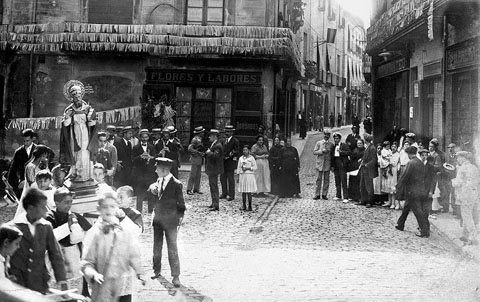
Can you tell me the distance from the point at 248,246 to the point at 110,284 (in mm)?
4154

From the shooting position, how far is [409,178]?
10.0 meters

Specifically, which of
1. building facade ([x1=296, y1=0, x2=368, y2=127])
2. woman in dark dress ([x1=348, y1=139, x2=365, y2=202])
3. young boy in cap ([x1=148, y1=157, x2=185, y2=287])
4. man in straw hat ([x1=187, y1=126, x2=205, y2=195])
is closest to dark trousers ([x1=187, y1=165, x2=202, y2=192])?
man in straw hat ([x1=187, y1=126, x2=205, y2=195])

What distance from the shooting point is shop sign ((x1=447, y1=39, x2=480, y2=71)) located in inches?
503

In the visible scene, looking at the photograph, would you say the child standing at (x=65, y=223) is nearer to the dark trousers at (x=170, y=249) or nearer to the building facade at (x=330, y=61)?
the dark trousers at (x=170, y=249)

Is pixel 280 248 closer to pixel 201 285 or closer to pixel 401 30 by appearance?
pixel 201 285

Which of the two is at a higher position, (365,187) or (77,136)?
(77,136)

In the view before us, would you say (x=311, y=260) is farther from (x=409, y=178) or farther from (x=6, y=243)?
(x=6, y=243)

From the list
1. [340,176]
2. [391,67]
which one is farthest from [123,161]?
[391,67]

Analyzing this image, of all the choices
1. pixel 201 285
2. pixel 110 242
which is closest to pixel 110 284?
pixel 110 242

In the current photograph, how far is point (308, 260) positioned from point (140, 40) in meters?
13.0

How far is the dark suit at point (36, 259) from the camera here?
4.16m

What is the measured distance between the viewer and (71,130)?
8164 mm

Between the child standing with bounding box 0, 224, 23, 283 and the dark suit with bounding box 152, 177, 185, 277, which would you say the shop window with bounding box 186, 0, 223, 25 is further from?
the child standing with bounding box 0, 224, 23, 283

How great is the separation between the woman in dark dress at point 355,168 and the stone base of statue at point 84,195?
7543 millimetres
